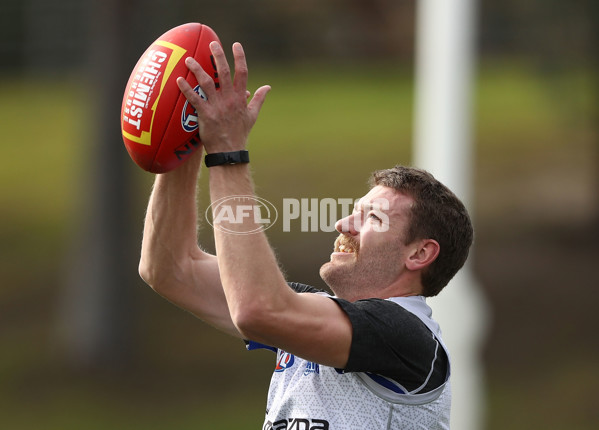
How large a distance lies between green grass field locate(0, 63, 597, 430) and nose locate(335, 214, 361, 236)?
8100 millimetres

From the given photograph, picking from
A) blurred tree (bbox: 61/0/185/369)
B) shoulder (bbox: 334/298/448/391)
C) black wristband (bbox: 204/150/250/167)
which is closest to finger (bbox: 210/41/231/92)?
black wristband (bbox: 204/150/250/167)

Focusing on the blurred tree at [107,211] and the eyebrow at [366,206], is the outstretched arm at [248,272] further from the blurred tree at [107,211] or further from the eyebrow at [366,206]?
the blurred tree at [107,211]

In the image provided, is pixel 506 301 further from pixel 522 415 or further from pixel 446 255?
pixel 446 255

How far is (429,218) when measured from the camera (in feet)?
11.9

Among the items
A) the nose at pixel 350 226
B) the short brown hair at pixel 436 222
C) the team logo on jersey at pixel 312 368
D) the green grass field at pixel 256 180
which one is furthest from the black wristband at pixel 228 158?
the green grass field at pixel 256 180

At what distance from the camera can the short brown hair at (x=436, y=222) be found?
3.63 meters

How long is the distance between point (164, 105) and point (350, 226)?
0.74 metres

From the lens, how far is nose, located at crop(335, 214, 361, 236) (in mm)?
3654

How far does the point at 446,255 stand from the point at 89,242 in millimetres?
9977

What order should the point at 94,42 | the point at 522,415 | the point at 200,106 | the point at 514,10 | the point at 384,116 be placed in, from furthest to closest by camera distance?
the point at 384,116 → the point at 514,10 → the point at 94,42 → the point at 522,415 → the point at 200,106

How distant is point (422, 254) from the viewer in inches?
143

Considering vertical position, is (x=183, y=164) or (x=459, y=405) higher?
(x=183, y=164)

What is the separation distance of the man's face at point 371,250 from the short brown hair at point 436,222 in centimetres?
3

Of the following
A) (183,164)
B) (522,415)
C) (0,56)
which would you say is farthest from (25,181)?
(183,164)
